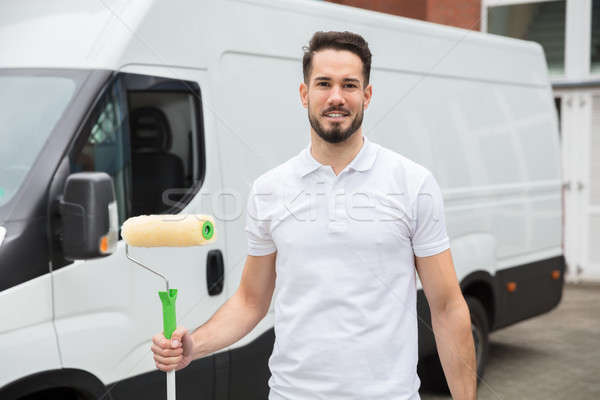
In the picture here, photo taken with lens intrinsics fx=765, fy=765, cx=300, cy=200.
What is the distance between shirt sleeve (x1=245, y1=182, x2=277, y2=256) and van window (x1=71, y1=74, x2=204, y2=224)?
105 centimetres

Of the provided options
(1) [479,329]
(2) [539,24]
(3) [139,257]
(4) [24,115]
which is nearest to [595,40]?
(2) [539,24]

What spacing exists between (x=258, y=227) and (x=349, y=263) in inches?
12.9

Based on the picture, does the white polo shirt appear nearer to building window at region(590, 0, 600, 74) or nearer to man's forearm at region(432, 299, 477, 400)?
man's forearm at region(432, 299, 477, 400)

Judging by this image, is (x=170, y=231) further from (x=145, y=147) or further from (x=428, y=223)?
(x=145, y=147)

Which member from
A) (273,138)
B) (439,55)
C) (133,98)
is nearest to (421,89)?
(439,55)

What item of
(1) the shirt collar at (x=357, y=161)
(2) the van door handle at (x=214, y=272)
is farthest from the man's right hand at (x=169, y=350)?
(2) the van door handle at (x=214, y=272)

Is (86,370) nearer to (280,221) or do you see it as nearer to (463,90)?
(280,221)

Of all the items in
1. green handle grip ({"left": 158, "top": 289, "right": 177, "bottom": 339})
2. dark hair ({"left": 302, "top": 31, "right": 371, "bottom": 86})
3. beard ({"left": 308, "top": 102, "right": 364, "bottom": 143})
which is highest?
dark hair ({"left": 302, "top": 31, "right": 371, "bottom": 86})

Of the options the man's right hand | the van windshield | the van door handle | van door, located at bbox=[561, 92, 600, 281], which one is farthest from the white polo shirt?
van door, located at bbox=[561, 92, 600, 281]

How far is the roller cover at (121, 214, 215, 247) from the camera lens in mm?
2271

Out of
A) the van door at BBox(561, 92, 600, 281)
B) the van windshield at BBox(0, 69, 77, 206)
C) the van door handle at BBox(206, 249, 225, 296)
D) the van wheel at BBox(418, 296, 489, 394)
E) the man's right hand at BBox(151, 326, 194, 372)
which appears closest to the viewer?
the man's right hand at BBox(151, 326, 194, 372)

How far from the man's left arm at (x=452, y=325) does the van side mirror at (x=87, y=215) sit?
115 cm

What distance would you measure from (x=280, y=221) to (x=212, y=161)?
1.50 meters

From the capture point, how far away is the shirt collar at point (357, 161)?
2146 mm
